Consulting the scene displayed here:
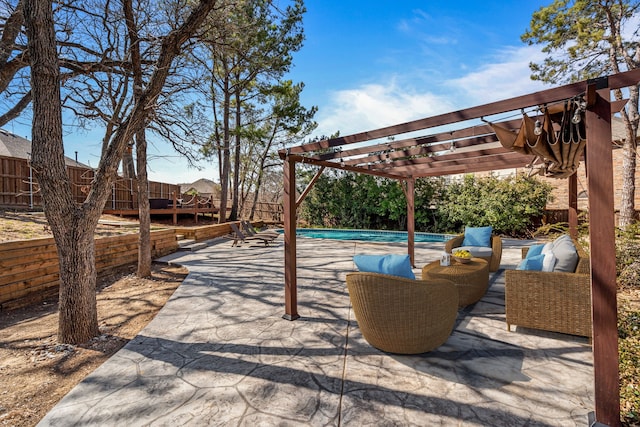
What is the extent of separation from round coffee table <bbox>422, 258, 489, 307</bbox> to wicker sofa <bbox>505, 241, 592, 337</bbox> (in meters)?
0.71

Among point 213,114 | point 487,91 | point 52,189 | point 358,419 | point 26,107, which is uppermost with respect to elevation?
point 213,114

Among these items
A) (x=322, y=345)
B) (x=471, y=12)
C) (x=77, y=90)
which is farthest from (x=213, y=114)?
(x=322, y=345)

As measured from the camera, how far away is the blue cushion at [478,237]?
6513 millimetres

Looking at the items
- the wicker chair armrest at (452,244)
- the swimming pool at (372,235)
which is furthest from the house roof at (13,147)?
the wicker chair armrest at (452,244)

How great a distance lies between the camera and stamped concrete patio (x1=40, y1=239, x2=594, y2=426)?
6.75ft

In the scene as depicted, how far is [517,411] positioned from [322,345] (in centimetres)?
170

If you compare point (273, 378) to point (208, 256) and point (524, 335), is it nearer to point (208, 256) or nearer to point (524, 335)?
point (524, 335)

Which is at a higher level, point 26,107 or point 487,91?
point 487,91

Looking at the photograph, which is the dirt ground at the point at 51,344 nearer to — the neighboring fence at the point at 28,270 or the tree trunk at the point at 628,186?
the neighboring fence at the point at 28,270

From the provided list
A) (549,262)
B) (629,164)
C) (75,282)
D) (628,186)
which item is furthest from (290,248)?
(629,164)

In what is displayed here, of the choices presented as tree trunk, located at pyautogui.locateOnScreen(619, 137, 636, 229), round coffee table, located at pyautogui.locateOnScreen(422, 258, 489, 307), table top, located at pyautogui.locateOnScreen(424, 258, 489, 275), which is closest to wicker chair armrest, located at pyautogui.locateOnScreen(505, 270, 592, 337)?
round coffee table, located at pyautogui.locateOnScreen(422, 258, 489, 307)

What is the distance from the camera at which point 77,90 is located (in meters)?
5.07

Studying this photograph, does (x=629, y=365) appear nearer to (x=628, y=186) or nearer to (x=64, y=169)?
(x=64, y=169)

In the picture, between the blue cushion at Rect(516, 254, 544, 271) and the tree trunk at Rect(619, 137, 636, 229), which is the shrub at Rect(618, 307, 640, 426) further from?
the tree trunk at Rect(619, 137, 636, 229)
